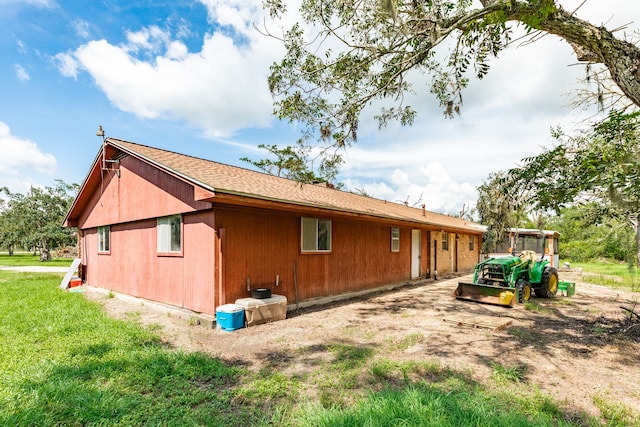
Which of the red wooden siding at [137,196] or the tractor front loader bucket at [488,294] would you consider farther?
the tractor front loader bucket at [488,294]

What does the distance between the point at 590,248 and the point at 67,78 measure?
38.7 m

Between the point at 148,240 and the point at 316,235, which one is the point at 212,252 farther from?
the point at 148,240

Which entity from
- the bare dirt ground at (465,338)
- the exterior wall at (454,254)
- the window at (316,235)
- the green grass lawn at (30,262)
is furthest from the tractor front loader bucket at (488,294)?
the green grass lawn at (30,262)

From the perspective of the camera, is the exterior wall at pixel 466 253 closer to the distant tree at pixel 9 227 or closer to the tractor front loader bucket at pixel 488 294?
the tractor front loader bucket at pixel 488 294

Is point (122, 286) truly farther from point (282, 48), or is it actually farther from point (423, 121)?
point (423, 121)

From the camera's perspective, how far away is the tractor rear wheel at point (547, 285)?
9.61m

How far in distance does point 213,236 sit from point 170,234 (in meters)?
2.03

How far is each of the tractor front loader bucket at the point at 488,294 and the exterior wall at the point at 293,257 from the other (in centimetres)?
285

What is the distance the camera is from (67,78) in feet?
28.2

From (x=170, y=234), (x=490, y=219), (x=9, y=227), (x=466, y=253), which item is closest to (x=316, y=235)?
(x=170, y=234)

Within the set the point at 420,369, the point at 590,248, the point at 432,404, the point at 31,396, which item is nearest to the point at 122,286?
the point at 31,396

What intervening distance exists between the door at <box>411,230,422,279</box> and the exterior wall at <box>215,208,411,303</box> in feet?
6.52

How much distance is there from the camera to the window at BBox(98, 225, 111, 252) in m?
11.0

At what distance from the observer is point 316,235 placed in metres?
8.82
